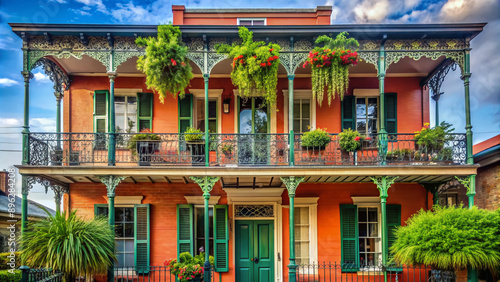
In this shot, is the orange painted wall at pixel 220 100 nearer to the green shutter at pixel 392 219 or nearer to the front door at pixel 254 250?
the green shutter at pixel 392 219

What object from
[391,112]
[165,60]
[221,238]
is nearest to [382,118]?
[391,112]

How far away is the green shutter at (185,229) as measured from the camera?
12.2 metres

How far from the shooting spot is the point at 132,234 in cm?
1236

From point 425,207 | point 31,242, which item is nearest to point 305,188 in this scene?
point 425,207

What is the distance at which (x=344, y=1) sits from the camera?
14250 mm

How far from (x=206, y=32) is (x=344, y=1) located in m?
5.81

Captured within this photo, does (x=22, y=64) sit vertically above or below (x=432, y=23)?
below

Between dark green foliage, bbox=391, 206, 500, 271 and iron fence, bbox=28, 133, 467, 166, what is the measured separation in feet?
6.30

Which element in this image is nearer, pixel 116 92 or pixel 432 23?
pixel 432 23

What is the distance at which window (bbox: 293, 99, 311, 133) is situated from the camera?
508 inches

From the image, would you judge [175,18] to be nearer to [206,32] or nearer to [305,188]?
[206,32]

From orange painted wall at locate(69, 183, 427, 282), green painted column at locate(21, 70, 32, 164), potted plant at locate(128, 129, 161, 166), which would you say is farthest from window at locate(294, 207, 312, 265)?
green painted column at locate(21, 70, 32, 164)

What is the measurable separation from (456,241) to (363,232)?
11.6 feet

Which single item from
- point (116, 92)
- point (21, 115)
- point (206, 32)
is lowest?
point (21, 115)
